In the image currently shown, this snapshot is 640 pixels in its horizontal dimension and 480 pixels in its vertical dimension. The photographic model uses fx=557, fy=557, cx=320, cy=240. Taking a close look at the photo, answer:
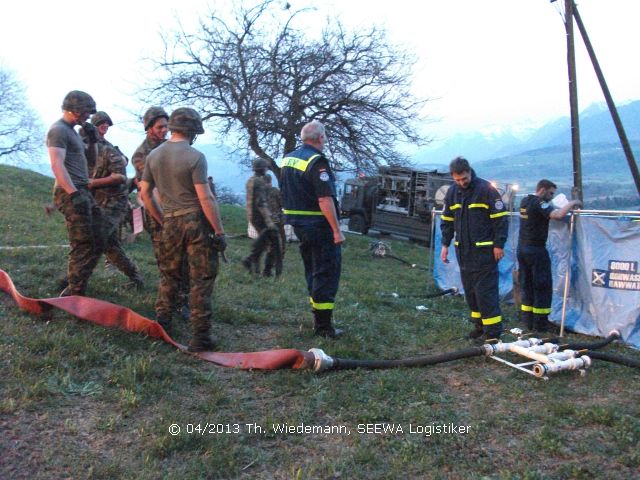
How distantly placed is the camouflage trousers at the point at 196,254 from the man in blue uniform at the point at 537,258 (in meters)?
4.15

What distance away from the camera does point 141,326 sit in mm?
4473

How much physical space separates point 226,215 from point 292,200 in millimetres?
19158

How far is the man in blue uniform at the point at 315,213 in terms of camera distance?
4.94 metres

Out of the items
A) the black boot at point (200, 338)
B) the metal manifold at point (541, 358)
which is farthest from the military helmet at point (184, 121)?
the metal manifold at point (541, 358)

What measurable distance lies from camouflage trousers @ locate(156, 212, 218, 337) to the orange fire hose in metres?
0.30

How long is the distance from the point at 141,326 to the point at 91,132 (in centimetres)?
226

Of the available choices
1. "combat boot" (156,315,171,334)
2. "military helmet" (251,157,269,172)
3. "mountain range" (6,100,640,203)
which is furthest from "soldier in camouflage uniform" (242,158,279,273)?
"mountain range" (6,100,640,203)

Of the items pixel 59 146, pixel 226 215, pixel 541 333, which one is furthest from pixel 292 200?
pixel 226 215

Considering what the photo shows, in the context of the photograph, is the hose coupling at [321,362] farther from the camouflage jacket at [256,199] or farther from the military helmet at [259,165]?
the military helmet at [259,165]

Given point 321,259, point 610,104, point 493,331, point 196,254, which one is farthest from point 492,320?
point 610,104

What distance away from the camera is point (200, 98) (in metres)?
19.0

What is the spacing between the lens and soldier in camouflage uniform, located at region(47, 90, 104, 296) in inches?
189

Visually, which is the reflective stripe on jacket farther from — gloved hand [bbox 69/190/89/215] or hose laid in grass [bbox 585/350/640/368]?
gloved hand [bbox 69/190/89/215]

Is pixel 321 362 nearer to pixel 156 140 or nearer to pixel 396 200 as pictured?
pixel 156 140
